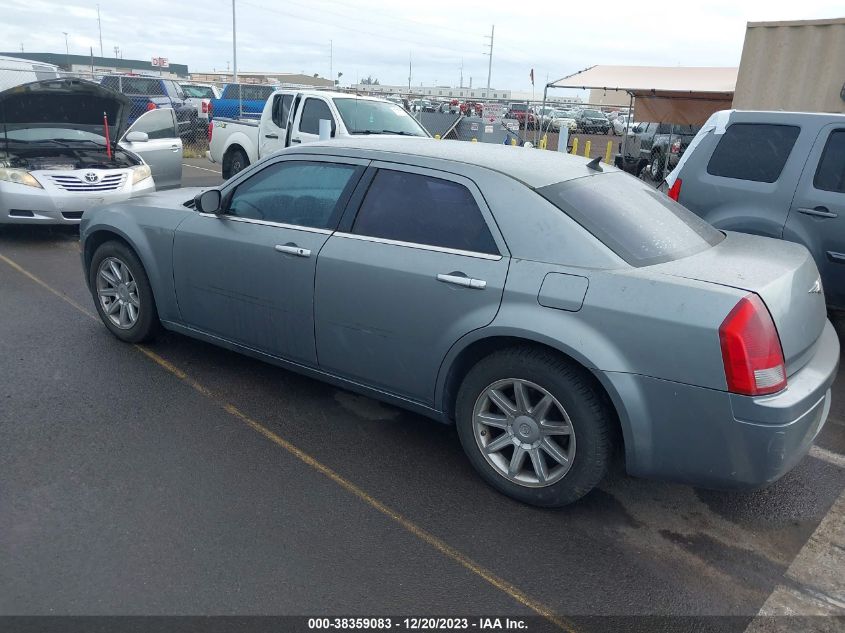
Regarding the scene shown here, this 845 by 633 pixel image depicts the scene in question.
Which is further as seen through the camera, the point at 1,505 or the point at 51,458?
the point at 51,458

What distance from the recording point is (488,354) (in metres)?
3.36

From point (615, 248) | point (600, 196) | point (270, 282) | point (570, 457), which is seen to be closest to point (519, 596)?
point (570, 457)

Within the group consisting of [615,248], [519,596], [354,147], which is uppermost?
[354,147]

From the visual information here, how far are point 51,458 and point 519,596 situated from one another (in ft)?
7.90

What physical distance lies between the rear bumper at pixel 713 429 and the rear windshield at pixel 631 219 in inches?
24.7

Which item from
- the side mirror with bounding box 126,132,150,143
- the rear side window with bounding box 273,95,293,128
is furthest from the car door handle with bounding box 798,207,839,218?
the rear side window with bounding box 273,95,293,128

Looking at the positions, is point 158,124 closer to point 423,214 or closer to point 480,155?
point 480,155

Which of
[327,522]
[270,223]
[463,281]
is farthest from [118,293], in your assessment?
[463,281]

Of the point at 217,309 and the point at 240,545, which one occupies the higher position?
the point at 217,309

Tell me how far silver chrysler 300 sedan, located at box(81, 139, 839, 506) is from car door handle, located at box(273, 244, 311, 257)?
1cm

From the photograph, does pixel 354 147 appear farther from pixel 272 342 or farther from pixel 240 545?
pixel 240 545

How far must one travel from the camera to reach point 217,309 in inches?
171

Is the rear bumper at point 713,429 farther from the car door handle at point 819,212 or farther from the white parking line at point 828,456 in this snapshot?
the car door handle at point 819,212

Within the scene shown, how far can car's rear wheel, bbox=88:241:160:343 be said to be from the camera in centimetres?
481
